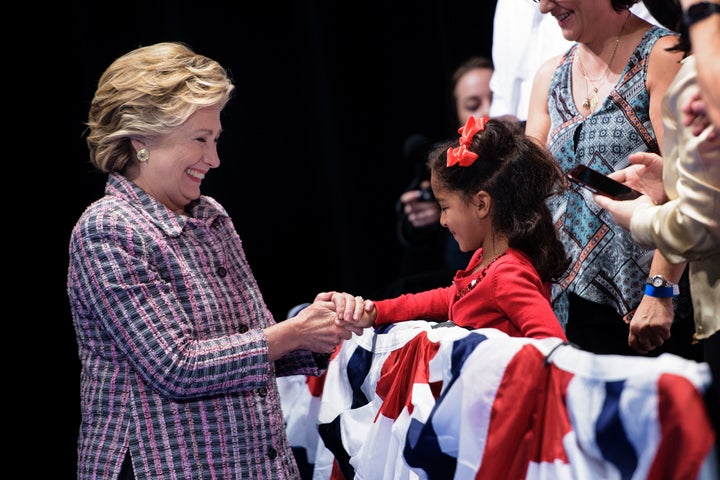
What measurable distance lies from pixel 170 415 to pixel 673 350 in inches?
44.0

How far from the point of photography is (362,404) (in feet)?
6.98

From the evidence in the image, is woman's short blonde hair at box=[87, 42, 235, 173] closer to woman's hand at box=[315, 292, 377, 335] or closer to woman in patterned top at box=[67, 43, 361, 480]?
woman in patterned top at box=[67, 43, 361, 480]

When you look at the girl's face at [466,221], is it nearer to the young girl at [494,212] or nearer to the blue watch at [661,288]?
the young girl at [494,212]

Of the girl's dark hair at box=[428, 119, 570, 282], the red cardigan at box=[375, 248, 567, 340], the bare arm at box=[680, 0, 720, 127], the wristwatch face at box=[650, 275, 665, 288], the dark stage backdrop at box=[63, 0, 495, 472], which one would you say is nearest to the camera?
the bare arm at box=[680, 0, 720, 127]

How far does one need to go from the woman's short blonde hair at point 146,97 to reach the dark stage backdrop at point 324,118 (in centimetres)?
165

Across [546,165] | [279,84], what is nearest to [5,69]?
[279,84]

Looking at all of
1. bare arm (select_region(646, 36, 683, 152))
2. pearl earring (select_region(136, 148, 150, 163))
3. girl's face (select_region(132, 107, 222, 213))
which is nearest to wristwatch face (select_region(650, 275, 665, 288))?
bare arm (select_region(646, 36, 683, 152))

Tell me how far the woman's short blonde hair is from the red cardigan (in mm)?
680

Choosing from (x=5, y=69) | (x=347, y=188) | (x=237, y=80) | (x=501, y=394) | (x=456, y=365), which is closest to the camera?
(x=501, y=394)

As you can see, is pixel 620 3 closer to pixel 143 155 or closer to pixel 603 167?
pixel 603 167

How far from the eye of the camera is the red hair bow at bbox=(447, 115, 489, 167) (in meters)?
2.04

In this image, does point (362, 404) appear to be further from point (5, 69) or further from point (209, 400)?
point (5, 69)

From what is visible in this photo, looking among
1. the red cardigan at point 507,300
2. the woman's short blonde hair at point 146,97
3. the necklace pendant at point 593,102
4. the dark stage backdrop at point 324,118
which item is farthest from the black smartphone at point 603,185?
Answer: the dark stage backdrop at point 324,118

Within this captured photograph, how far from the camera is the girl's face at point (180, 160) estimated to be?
2.07 meters
